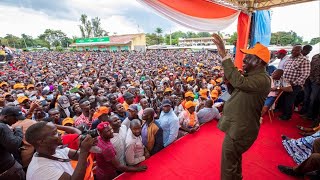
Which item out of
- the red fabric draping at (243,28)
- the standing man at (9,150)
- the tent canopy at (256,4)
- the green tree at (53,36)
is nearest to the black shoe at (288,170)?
the red fabric draping at (243,28)

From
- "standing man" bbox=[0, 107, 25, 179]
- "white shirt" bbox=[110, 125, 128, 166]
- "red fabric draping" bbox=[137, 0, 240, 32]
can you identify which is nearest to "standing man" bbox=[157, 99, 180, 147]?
"white shirt" bbox=[110, 125, 128, 166]

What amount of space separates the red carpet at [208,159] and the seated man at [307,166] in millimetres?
87

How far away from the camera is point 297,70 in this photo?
3.83 m

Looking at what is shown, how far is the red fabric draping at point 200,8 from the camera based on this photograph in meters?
2.85

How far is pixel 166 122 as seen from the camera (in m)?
3.44

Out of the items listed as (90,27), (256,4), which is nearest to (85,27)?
(90,27)

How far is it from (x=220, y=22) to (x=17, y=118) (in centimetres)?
412

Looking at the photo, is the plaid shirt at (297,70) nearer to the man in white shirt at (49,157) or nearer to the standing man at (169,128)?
the standing man at (169,128)

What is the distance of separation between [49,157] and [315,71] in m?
5.01

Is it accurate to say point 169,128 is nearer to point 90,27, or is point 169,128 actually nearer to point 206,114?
point 206,114

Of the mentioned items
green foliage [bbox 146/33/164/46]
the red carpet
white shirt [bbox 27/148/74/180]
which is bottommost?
the red carpet

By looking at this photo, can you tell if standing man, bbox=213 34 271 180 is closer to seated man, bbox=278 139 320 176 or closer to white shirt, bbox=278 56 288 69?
seated man, bbox=278 139 320 176

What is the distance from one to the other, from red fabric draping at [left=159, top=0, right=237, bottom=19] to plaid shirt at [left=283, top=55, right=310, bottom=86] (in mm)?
1703

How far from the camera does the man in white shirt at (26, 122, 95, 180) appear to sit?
4.92 ft
